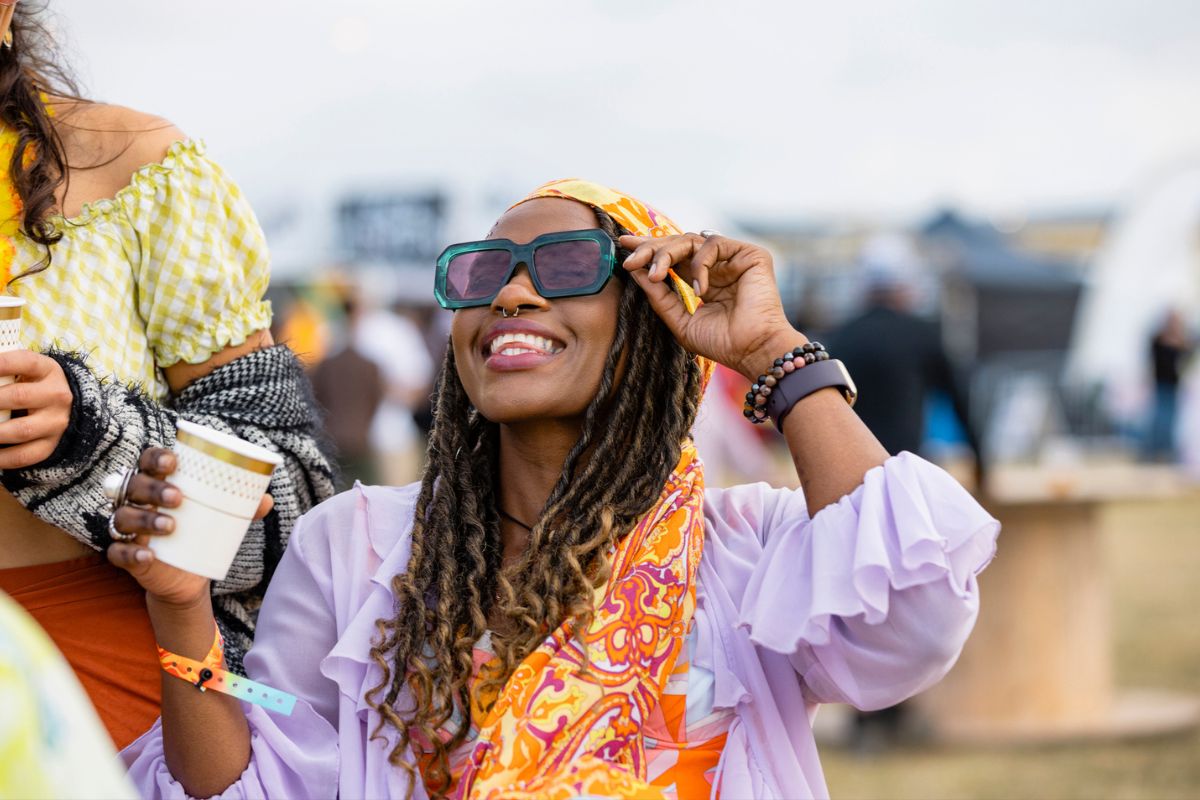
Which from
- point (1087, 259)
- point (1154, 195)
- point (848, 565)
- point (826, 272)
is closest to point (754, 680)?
point (848, 565)

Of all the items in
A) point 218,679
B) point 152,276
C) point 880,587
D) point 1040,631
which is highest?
point 152,276

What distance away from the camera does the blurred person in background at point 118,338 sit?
2.16 meters

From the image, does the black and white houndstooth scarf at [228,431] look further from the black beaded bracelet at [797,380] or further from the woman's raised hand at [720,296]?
the black beaded bracelet at [797,380]

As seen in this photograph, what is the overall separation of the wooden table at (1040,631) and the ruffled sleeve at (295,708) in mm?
5303

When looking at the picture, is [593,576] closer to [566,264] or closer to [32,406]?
[566,264]

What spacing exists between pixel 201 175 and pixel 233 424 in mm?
432

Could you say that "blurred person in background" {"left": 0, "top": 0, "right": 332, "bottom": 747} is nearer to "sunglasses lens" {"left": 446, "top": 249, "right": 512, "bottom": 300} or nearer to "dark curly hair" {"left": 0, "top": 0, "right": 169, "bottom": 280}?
"dark curly hair" {"left": 0, "top": 0, "right": 169, "bottom": 280}

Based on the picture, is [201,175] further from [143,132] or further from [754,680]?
[754,680]

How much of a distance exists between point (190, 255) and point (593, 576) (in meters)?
0.85

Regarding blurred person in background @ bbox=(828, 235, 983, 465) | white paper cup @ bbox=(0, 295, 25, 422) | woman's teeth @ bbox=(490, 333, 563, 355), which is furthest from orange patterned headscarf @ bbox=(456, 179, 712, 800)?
blurred person in background @ bbox=(828, 235, 983, 465)

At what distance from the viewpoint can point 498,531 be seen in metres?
2.50

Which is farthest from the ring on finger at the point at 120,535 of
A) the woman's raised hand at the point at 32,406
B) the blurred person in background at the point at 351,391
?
the blurred person in background at the point at 351,391

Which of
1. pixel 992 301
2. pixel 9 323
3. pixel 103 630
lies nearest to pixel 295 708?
pixel 103 630

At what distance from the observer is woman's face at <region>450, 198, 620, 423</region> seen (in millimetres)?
2398
